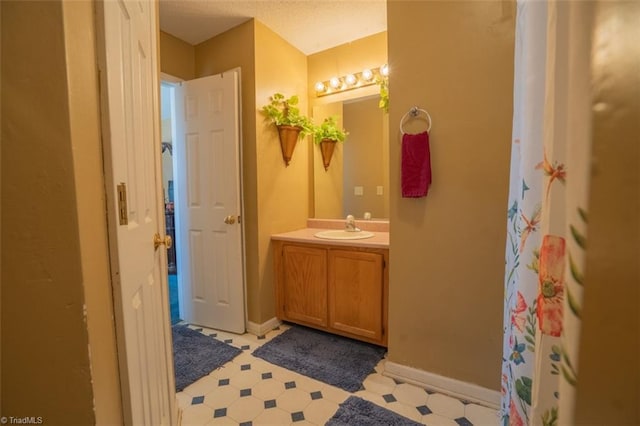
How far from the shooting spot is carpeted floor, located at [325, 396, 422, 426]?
139cm

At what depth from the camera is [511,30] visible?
4.35ft

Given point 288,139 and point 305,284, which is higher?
point 288,139

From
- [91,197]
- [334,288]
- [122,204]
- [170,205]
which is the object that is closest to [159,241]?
[122,204]

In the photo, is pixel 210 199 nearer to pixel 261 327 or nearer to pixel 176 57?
pixel 261 327

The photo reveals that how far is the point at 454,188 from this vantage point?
151 centimetres

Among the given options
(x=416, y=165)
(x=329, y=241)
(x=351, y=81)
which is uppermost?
(x=351, y=81)

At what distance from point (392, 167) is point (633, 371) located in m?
1.47

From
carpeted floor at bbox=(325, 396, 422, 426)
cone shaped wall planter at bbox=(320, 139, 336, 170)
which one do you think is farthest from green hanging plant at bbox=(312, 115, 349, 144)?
carpeted floor at bbox=(325, 396, 422, 426)

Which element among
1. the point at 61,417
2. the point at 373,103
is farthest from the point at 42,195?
the point at 373,103

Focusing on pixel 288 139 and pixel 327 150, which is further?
pixel 327 150

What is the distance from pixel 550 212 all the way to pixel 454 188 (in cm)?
105

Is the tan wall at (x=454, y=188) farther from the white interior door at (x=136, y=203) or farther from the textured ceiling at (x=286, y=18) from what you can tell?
the white interior door at (x=136, y=203)

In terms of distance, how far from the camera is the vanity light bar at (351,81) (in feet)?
7.68

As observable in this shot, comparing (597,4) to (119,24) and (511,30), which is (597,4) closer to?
(119,24)
